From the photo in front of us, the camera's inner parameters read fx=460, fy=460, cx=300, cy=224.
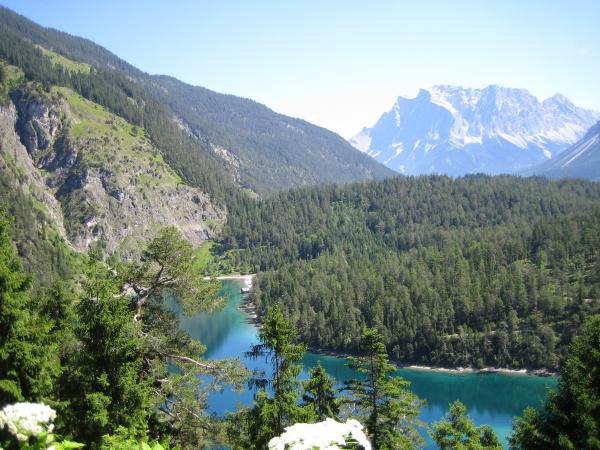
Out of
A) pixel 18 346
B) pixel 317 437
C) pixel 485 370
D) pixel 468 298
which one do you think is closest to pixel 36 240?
pixel 468 298

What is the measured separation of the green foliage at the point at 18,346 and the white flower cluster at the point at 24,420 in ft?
42.2

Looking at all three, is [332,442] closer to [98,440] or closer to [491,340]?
[98,440]

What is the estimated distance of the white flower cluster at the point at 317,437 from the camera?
21.6ft

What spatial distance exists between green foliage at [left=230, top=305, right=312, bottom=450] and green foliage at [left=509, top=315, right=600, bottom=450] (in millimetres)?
10437

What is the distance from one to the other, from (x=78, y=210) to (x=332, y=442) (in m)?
204

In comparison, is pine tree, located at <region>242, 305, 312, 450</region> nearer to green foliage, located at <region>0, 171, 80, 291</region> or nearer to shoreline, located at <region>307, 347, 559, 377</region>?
shoreline, located at <region>307, 347, 559, 377</region>

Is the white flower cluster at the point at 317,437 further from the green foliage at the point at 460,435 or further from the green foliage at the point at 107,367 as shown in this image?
the green foliage at the point at 460,435

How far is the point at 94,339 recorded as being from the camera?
16.9 metres

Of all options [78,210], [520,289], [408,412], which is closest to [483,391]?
[520,289]

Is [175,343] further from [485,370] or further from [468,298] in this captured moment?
[468,298]

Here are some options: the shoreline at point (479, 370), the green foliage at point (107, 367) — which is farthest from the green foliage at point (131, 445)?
the shoreline at point (479, 370)

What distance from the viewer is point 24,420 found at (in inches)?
230

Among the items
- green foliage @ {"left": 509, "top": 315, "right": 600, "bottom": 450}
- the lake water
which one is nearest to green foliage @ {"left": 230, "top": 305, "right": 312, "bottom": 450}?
green foliage @ {"left": 509, "top": 315, "right": 600, "bottom": 450}

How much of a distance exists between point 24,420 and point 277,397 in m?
17.4
